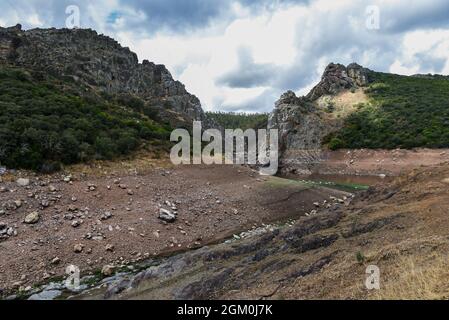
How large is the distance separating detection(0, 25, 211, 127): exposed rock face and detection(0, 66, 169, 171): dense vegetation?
18357 millimetres

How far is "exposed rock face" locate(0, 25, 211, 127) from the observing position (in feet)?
176

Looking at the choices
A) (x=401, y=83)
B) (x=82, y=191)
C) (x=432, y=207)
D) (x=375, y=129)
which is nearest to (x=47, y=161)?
(x=82, y=191)

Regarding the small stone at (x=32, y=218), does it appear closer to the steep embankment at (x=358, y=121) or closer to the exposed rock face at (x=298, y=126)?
the steep embankment at (x=358, y=121)

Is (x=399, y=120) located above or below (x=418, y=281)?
above

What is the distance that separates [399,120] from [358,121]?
702 centimetres

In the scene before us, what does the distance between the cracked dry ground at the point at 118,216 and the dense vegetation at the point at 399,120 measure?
3505 centimetres

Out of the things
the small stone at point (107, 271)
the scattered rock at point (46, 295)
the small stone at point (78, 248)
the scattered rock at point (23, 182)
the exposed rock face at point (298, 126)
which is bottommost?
the scattered rock at point (46, 295)

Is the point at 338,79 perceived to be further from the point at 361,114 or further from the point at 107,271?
the point at 107,271

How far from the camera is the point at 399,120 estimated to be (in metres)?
64.0

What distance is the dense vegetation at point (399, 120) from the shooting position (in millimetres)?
54994

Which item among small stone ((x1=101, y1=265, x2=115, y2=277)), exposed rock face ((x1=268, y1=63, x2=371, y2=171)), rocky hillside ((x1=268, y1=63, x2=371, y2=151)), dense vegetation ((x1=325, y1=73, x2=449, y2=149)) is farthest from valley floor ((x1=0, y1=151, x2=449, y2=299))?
rocky hillside ((x1=268, y1=63, x2=371, y2=151))

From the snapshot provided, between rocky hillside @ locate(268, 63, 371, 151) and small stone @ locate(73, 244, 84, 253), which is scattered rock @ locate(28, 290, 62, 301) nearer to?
small stone @ locate(73, 244, 84, 253)
